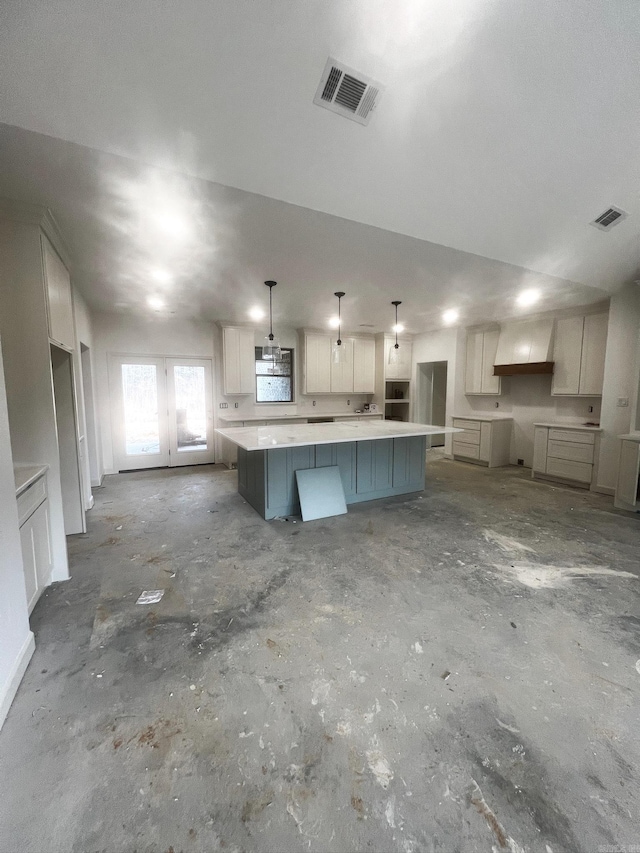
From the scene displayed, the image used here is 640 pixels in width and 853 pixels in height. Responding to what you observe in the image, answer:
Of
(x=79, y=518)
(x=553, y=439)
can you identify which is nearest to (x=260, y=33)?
(x=79, y=518)

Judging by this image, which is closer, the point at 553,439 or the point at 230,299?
the point at 230,299

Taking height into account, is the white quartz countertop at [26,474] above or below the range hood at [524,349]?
below

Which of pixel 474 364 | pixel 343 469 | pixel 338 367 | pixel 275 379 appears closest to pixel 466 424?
pixel 474 364

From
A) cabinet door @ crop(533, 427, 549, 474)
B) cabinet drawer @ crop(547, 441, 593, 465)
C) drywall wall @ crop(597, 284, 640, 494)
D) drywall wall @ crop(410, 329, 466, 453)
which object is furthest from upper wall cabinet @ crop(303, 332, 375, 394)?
drywall wall @ crop(597, 284, 640, 494)

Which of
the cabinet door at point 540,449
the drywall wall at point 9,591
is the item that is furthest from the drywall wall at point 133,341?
the cabinet door at point 540,449

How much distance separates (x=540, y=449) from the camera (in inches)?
208

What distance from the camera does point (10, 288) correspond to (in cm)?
227

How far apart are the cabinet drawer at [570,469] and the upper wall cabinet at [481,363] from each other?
1.60 m

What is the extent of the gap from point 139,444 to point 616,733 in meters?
6.19

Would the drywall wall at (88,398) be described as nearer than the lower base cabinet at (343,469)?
No

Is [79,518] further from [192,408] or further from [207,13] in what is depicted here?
[207,13]

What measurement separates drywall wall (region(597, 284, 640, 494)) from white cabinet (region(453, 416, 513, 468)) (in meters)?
1.58

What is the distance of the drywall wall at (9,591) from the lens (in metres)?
1.50

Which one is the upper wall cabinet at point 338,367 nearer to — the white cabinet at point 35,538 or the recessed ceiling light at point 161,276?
the recessed ceiling light at point 161,276
